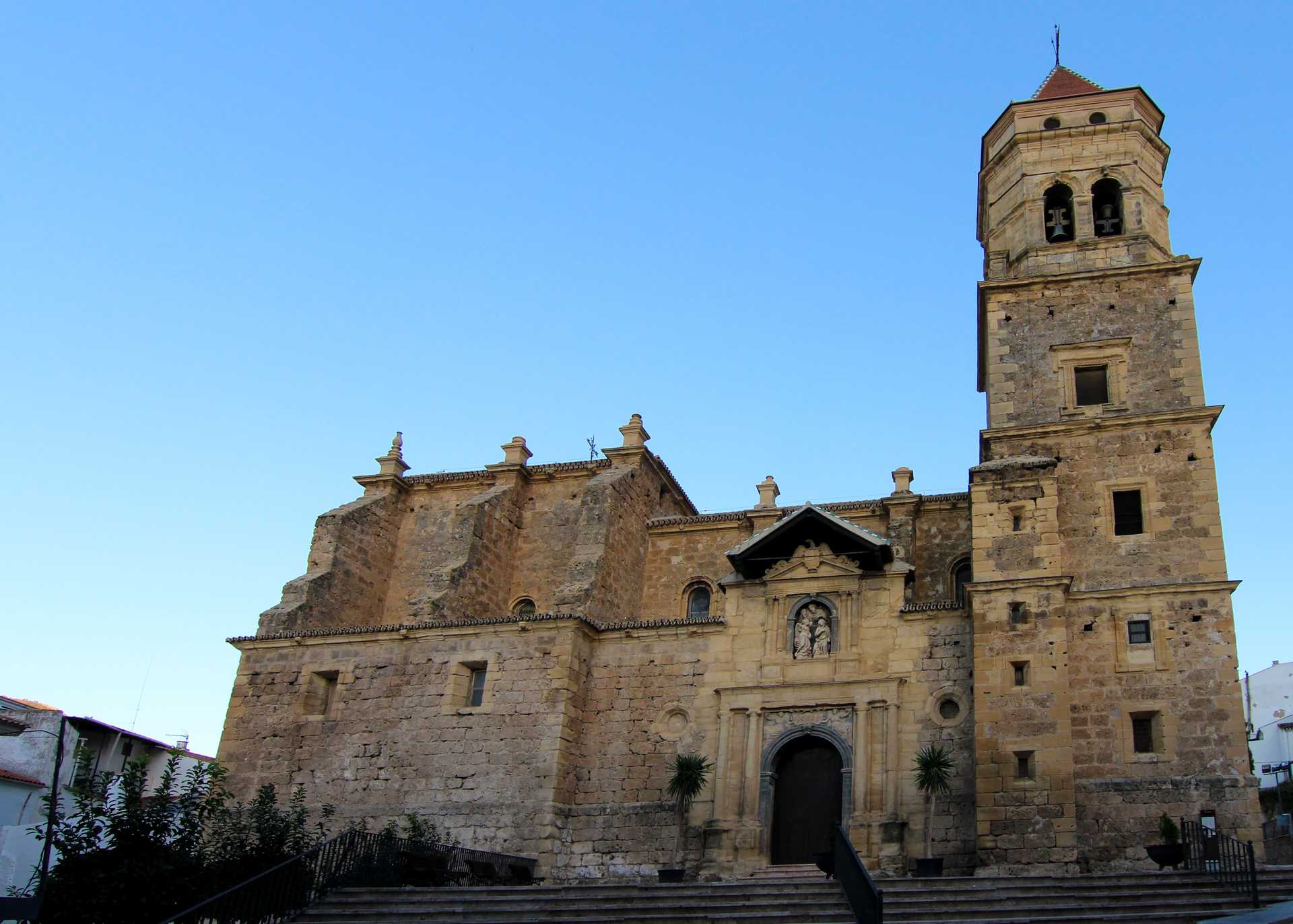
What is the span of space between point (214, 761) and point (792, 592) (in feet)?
38.8

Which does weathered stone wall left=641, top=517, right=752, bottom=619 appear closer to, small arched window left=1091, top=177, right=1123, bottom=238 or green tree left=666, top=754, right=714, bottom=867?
green tree left=666, top=754, right=714, bottom=867

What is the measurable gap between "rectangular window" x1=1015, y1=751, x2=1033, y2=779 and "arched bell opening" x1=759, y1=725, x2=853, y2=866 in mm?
2837

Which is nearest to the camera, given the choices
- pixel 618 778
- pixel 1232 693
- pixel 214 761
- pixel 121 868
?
pixel 121 868

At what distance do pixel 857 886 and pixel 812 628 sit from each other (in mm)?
8099

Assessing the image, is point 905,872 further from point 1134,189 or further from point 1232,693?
point 1134,189

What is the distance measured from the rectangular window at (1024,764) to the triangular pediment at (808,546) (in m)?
4.28

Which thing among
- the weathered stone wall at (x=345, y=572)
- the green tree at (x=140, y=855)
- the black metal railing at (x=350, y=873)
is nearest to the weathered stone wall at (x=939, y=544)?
the black metal railing at (x=350, y=873)

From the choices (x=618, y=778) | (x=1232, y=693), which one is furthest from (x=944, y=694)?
(x=618, y=778)

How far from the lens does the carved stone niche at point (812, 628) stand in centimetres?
2181

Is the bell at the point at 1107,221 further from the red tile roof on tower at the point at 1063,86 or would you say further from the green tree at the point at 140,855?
the green tree at the point at 140,855

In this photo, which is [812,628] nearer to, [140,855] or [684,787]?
[684,787]

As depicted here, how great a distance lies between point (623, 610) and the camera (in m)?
26.2

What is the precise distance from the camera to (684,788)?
825 inches

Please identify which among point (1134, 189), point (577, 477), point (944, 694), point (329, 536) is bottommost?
point (944, 694)
